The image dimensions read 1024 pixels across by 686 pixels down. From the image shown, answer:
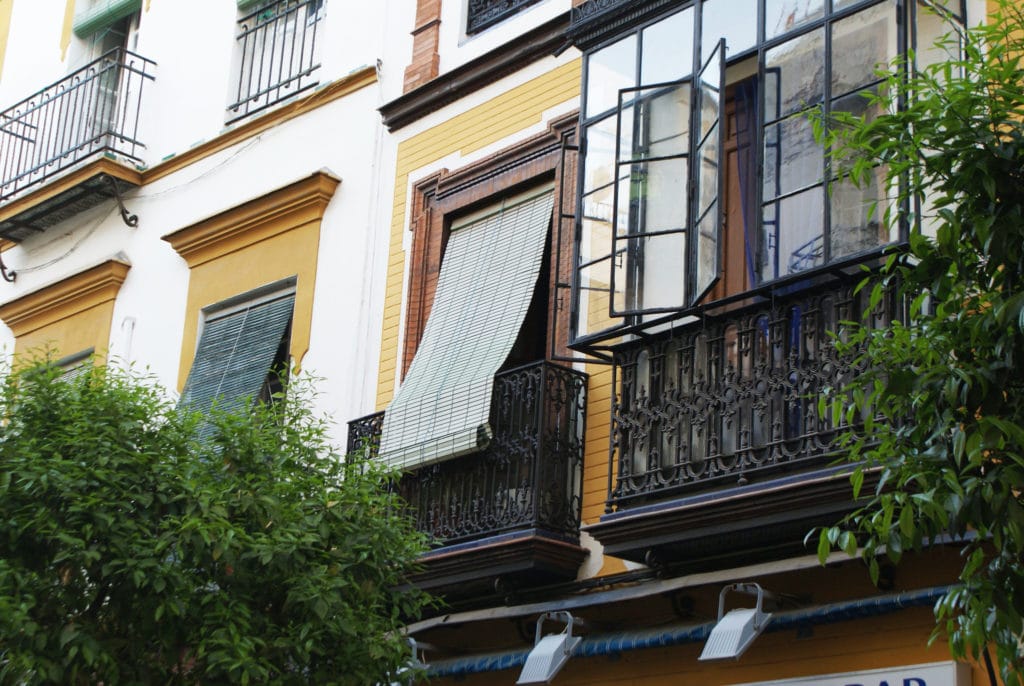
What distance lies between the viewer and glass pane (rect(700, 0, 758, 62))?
1062 cm

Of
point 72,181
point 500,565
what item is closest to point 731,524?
point 500,565

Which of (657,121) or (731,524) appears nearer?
(731,524)

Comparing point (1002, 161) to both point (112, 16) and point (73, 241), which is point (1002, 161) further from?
point (112, 16)

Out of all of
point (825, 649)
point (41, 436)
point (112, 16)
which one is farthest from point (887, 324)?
point (112, 16)

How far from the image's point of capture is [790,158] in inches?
392

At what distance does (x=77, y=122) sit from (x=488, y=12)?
5592mm

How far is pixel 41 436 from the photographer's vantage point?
31.8 ft

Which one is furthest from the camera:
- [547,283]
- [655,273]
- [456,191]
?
[456,191]

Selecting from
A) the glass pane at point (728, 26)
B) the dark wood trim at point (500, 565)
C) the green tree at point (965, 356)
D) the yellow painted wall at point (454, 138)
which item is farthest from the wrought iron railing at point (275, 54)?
the green tree at point (965, 356)

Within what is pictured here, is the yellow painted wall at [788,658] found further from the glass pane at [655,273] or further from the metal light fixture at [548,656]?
the glass pane at [655,273]

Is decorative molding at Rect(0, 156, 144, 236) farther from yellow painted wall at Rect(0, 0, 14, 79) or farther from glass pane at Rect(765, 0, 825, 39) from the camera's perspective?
glass pane at Rect(765, 0, 825, 39)

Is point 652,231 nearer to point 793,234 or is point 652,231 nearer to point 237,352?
point 793,234

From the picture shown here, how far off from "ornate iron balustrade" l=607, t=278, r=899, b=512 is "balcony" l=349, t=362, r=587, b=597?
0.57m

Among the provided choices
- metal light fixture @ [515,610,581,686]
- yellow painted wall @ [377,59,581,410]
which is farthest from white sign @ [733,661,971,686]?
yellow painted wall @ [377,59,581,410]
